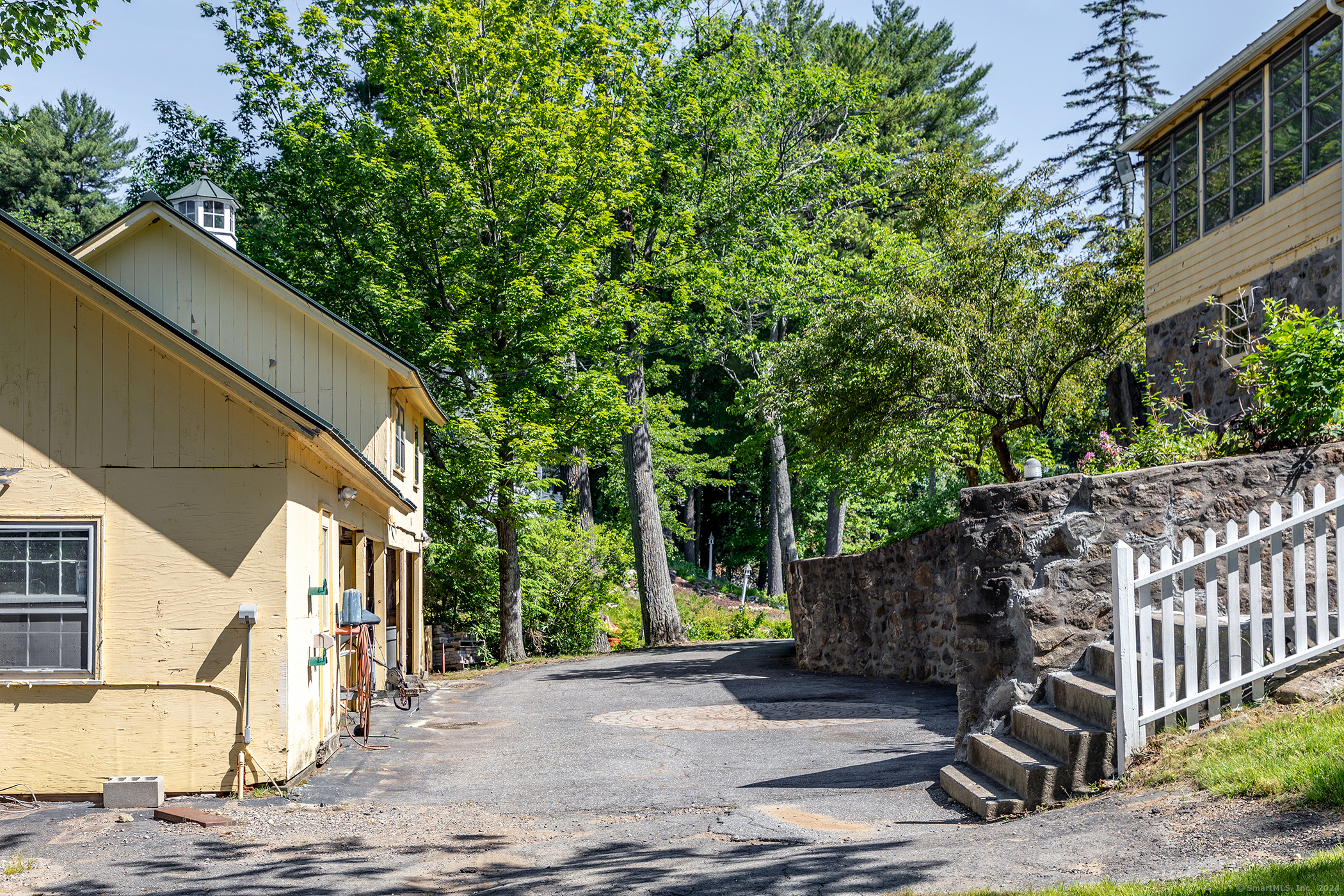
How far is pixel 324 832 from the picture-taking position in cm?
684

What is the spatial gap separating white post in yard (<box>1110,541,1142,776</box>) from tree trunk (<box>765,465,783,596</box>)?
28816mm

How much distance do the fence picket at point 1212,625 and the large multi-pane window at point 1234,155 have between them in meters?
10.8

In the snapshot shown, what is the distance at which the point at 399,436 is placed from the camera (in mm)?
17453

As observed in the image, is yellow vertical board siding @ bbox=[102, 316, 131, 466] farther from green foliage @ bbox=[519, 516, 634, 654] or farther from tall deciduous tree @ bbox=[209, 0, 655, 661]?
green foliage @ bbox=[519, 516, 634, 654]

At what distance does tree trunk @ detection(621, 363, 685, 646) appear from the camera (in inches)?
922

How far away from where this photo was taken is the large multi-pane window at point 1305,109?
12.9m

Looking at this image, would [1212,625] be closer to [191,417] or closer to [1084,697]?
[1084,697]

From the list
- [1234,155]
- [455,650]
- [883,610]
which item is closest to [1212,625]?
[883,610]

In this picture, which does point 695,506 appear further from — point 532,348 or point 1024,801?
point 1024,801

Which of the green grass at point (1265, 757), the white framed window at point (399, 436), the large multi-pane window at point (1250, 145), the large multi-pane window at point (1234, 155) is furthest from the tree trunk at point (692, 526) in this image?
the green grass at point (1265, 757)

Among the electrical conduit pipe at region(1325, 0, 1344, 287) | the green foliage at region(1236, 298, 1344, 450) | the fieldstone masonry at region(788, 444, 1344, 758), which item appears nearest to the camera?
the fieldstone masonry at region(788, 444, 1344, 758)

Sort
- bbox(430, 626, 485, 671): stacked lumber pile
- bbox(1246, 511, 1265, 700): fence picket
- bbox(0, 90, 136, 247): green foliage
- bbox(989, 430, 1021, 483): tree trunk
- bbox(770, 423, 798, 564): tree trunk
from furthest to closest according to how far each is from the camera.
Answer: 1. bbox(0, 90, 136, 247): green foliage
2. bbox(770, 423, 798, 564): tree trunk
3. bbox(430, 626, 485, 671): stacked lumber pile
4. bbox(989, 430, 1021, 483): tree trunk
5. bbox(1246, 511, 1265, 700): fence picket

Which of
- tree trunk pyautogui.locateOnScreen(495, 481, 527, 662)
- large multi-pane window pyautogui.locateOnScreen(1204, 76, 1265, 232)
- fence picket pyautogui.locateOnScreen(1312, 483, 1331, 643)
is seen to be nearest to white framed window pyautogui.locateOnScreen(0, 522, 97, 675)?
fence picket pyautogui.locateOnScreen(1312, 483, 1331, 643)

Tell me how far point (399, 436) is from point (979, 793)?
42.8 ft
